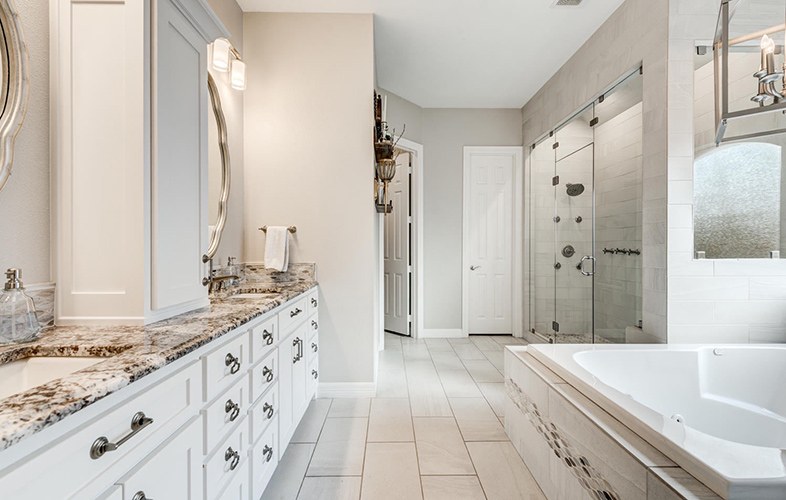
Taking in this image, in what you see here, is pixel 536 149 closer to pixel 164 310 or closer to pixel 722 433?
pixel 722 433

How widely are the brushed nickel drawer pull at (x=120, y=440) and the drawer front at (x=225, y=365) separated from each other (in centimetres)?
30

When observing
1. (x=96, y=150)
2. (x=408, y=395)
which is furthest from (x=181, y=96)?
(x=408, y=395)

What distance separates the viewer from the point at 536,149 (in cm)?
431

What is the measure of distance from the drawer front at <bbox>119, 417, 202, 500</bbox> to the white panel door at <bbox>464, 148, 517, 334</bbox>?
12.8 feet

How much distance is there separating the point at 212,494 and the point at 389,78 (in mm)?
3694

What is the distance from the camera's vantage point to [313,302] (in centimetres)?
258

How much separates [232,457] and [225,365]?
1.04 feet

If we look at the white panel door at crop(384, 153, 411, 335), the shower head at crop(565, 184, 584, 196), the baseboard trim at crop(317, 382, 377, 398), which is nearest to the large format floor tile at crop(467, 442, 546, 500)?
the baseboard trim at crop(317, 382, 377, 398)

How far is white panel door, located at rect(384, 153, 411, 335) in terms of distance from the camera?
4.62 meters

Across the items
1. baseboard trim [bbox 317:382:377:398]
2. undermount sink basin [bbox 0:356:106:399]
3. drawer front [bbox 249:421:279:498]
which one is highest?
undermount sink basin [bbox 0:356:106:399]

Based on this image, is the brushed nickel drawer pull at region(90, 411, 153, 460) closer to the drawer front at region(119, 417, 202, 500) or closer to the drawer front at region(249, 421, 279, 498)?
the drawer front at region(119, 417, 202, 500)

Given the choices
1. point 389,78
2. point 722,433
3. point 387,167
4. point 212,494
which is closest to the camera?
point 212,494

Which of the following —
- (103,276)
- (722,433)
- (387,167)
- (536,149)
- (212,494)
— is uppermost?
(536,149)

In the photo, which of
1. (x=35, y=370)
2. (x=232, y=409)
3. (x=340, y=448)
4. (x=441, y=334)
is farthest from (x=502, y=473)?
(x=441, y=334)
